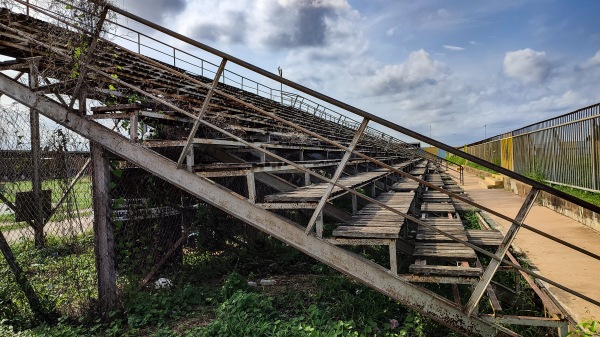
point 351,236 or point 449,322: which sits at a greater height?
point 351,236

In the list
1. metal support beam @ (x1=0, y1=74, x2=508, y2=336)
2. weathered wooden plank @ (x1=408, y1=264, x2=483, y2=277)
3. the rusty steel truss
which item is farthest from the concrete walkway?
metal support beam @ (x1=0, y1=74, x2=508, y2=336)

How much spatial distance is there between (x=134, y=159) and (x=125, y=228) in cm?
131

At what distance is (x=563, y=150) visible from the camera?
10.7 metres

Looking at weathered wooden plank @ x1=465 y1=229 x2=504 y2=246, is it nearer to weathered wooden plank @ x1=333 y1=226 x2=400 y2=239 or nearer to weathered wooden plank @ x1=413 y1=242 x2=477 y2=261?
weathered wooden plank @ x1=413 y1=242 x2=477 y2=261

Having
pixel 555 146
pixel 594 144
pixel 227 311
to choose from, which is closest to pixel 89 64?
pixel 227 311

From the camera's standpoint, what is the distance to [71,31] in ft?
14.1

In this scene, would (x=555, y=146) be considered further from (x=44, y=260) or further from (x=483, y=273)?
(x=44, y=260)

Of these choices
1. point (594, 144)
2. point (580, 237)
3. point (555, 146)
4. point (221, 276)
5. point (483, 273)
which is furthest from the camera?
point (555, 146)

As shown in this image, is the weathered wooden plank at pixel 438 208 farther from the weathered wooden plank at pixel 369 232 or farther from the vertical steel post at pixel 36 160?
the vertical steel post at pixel 36 160

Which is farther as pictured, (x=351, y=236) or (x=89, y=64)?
(x=89, y=64)

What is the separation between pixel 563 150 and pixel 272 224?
34.2ft

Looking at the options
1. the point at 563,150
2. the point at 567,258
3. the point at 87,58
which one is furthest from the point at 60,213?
the point at 563,150

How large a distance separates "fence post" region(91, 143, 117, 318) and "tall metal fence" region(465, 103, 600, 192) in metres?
9.51

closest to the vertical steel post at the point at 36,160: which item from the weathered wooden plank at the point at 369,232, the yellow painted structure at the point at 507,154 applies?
the weathered wooden plank at the point at 369,232
